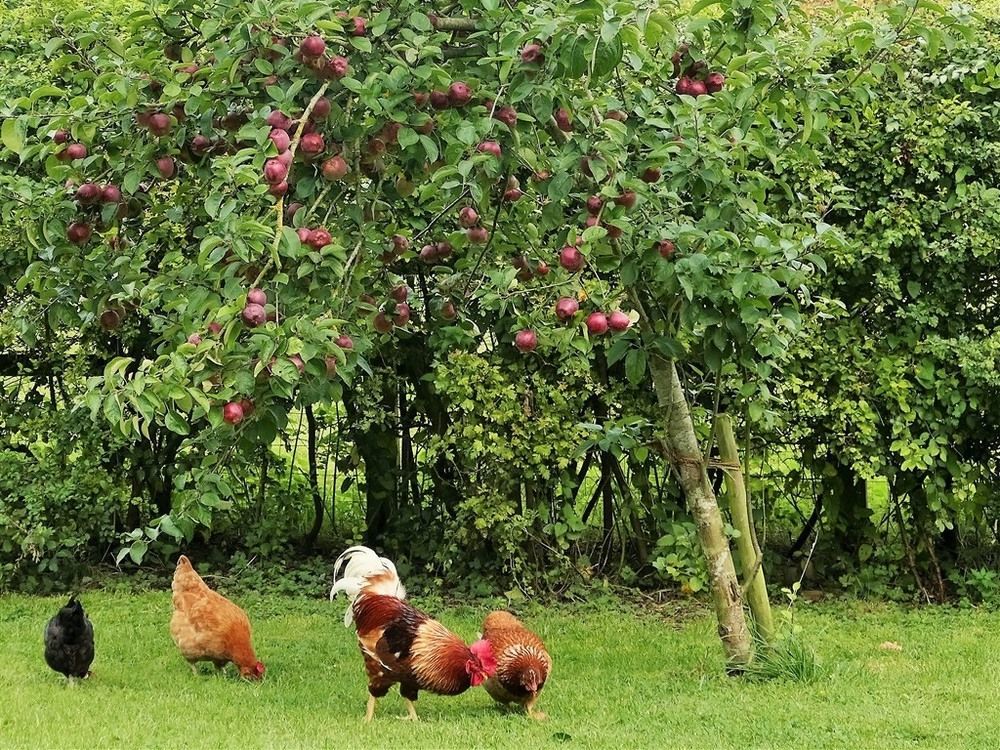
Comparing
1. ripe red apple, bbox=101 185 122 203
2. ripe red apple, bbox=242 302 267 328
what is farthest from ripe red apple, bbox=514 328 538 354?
ripe red apple, bbox=101 185 122 203

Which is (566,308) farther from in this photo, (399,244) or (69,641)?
(69,641)

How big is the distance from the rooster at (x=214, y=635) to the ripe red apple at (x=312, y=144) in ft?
8.16

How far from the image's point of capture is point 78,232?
4.29 meters

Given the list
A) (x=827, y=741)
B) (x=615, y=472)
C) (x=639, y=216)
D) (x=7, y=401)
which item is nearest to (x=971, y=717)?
(x=827, y=741)

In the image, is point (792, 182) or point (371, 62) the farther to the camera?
point (792, 182)

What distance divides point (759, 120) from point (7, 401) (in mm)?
5143

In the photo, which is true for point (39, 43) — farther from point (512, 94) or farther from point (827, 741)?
point (827, 741)

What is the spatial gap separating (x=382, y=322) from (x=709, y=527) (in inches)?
66.9

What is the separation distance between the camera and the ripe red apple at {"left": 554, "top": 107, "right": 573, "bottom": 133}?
13.0ft

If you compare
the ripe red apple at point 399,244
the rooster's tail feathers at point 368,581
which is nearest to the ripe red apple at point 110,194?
the ripe red apple at point 399,244

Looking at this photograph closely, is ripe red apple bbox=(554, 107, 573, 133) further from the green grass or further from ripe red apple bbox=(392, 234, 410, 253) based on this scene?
the green grass

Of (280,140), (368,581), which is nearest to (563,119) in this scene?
(280,140)

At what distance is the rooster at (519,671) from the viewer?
4691 millimetres

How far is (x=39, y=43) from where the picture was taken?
22.1 feet
